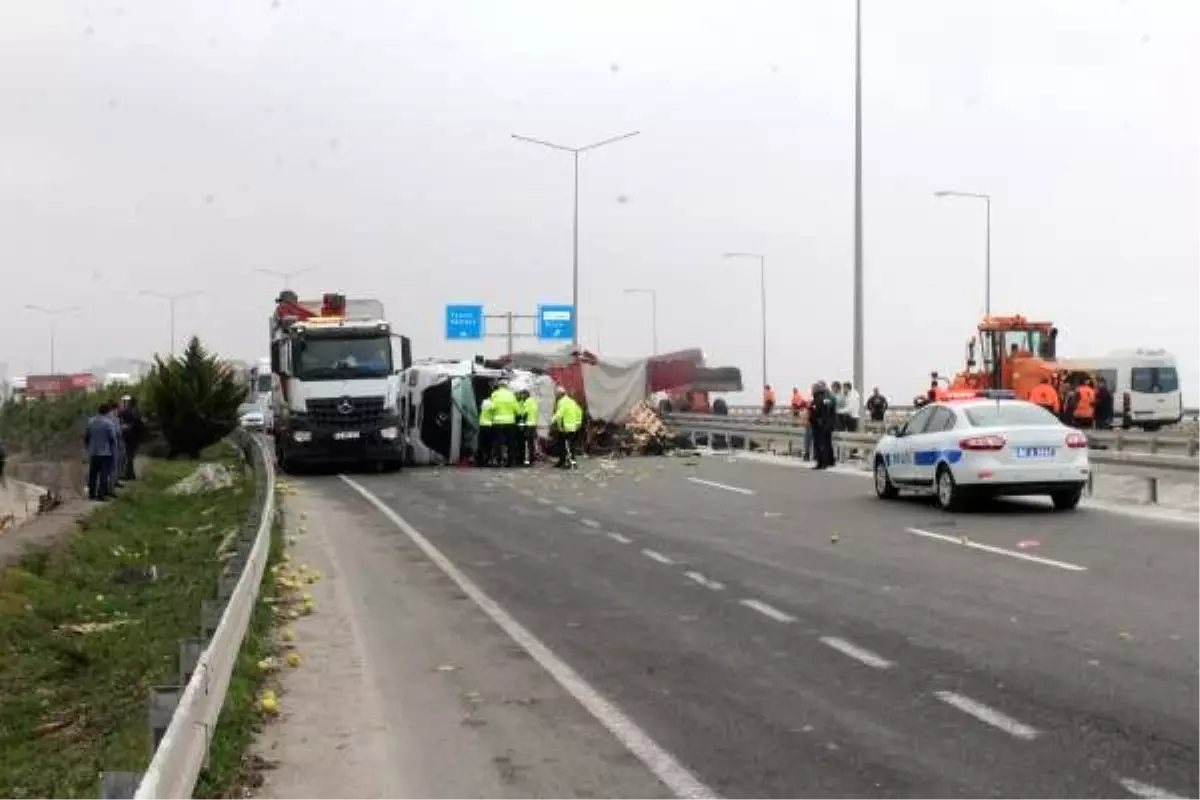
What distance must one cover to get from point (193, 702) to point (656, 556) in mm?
9292

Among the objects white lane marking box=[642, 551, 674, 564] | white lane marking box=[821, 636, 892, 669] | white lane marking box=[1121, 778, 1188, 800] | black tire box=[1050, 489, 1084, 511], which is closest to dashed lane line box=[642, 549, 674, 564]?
white lane marking box=[642, 551, 674, 564]

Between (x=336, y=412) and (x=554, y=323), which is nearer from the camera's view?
(x=336, y=412)

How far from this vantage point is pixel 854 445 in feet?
96.3

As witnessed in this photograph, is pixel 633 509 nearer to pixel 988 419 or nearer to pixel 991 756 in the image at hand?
pixel 988 419

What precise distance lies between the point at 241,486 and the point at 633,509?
894 centimetres

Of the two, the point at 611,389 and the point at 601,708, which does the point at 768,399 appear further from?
the point at 601,708

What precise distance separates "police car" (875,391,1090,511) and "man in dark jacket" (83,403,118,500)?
45.2 ft

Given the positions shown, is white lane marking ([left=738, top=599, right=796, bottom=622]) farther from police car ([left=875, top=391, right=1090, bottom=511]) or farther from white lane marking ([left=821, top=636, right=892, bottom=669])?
police car ([left=875, top=391, right=1090, bottom=511])

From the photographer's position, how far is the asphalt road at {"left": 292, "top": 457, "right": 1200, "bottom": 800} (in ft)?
20.8

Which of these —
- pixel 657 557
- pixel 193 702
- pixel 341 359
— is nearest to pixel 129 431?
pixel 341 359

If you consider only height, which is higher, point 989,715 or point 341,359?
point 341,359

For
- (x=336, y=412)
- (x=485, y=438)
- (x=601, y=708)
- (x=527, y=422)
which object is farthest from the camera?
(x=485, y=438)

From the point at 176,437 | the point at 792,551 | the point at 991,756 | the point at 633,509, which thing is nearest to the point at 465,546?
the point at 792,551

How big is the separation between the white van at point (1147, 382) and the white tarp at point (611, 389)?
20.5m
